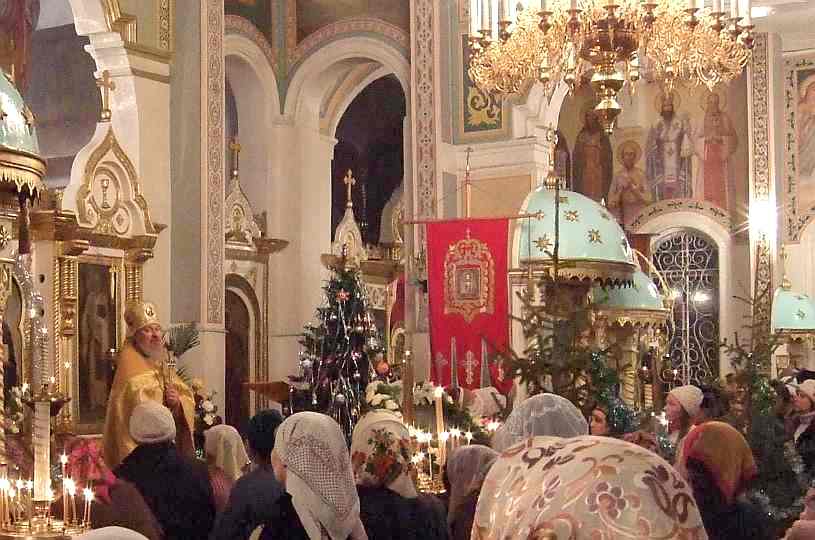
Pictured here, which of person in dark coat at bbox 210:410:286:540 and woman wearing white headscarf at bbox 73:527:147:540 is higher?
woman wearing white headscarf at bbox 73:527:147:540

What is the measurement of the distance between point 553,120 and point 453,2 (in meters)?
1.78

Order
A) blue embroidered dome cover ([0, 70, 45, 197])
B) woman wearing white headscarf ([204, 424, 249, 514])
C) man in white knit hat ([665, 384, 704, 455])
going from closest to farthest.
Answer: blue embroidered dome cover ([0, 70, 45, 197]), woman wearing white headscarf ([204, 424, 249, 514]), man in white knit hat ([665, 384, 704, 455])

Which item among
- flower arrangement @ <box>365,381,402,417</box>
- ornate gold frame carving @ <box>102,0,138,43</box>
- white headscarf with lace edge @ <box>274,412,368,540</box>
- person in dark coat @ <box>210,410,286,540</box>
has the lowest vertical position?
flower arrangement @ <box>365,381,402,417</box>

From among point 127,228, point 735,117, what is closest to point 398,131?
point 735,117

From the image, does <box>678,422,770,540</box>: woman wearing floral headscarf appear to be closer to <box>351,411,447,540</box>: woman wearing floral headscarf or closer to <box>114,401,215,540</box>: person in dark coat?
<box>351,411,447,540</box>: woman wearing floral headscarf

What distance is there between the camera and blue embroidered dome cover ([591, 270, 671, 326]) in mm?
11078

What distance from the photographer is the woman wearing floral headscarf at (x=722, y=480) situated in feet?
14.6

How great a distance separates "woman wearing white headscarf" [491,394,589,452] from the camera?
397cm

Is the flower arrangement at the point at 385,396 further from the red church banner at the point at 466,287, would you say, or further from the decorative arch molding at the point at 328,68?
the decorative arch molding at the point at 328,68

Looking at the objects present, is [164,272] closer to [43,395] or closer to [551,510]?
[43,395]

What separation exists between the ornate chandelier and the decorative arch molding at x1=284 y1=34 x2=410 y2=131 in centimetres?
553

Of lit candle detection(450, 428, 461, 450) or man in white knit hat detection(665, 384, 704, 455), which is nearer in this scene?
man in white knit hat detection(665, 384, 704, 455)

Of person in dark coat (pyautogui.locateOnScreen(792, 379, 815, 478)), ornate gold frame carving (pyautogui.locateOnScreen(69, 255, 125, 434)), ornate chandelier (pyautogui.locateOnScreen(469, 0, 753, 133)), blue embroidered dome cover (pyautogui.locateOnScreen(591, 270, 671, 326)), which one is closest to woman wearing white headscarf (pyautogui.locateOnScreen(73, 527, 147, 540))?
person in dark coat (pyautogui.locateOnScreen(792, 379, 815, 478))

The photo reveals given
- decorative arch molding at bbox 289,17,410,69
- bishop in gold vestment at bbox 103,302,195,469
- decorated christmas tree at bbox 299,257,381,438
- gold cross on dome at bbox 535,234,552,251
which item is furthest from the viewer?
decorative arch molding at bbox 289,17,410,69
